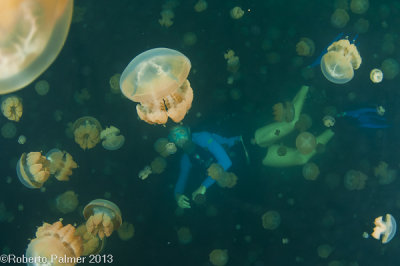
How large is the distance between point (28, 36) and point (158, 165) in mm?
2833

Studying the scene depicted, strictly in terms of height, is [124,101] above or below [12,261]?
above

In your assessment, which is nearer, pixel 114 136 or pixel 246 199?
pixel 114 136

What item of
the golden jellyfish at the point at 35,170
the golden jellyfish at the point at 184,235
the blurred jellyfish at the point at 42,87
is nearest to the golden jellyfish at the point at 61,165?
the golden jellyfish at the point at 35,170

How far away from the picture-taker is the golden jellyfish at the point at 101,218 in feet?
15.1

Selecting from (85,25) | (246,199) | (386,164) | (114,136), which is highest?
(85,25)

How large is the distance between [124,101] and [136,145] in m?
0.79

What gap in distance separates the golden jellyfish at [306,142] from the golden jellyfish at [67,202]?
379cm

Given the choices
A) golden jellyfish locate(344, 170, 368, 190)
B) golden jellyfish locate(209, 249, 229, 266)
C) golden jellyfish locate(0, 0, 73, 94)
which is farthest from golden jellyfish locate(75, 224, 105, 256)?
golden jellyfish locate(344, 170, 368, 190)

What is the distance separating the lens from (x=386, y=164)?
5562 millimetres

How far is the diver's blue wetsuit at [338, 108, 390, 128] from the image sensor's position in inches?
225

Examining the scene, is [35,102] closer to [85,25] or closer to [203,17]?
[85,25]

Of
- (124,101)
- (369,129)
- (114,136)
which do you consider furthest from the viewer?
(369,129)

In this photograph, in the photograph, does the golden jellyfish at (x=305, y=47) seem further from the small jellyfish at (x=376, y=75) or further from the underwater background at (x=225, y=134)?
the small jellyfish at (x=376, y=75)

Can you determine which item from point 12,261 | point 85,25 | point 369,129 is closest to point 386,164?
point 369,129
